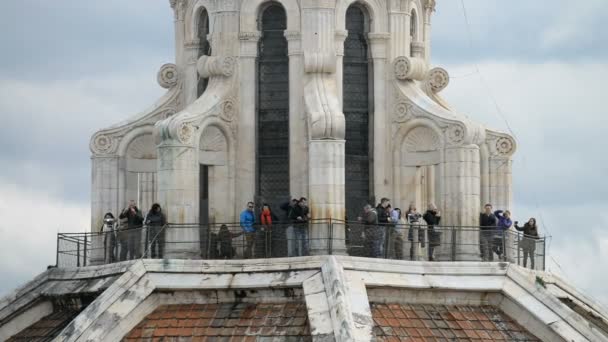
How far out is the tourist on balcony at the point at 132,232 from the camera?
56.5 meters

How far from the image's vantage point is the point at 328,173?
5509 cm

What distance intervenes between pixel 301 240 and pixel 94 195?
7.48m

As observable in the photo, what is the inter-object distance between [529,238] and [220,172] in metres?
7.59

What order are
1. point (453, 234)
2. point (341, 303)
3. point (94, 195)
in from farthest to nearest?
point (94, 195) < point (453, 234) < point (341, 303)

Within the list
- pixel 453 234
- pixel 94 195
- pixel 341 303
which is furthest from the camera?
pixel 94 195

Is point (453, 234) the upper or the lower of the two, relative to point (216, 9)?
lower

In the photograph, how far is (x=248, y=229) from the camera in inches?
2194

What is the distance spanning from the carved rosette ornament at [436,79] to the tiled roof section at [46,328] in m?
10.4

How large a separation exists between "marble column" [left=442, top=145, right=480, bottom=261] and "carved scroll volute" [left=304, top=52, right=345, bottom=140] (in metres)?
3.02

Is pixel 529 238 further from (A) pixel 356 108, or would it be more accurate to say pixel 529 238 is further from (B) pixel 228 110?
(B) pixel 228 110

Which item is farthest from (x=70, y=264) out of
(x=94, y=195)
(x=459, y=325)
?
(x=459, y=325)

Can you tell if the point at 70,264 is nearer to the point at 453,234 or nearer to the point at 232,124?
the point at 232,124

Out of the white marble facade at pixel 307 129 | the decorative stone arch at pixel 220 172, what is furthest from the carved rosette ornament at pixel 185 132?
the decorative stone arch at pixel 220 172

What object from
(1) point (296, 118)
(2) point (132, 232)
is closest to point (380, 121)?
(1) point (296, 118)
